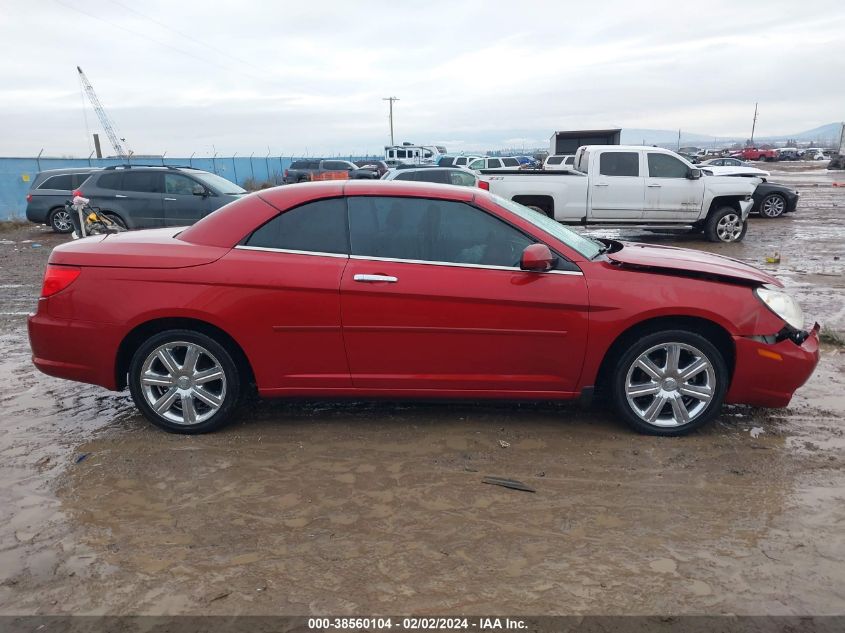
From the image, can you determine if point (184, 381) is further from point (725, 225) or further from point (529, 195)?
point (725, 225)

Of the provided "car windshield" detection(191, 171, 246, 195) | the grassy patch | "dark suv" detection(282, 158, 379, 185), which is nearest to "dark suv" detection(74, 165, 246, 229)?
"car windshield" detection(191, 171, 246, 195)

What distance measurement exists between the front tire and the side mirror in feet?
6.55

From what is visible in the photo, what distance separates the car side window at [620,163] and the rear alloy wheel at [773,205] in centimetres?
656

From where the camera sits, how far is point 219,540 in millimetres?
2936

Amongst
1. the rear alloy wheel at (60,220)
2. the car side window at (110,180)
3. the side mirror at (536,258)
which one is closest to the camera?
the side mirror at (536,258)

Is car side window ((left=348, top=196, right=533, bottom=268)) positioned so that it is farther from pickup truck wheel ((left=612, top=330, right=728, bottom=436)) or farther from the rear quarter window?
the rear quarter window

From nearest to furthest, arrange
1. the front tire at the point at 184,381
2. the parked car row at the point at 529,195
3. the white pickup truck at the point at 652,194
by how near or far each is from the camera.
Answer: the front tire at the point at 184,381
the parked car row at the point at 529,195
the white pickup truck at the point at 652,194

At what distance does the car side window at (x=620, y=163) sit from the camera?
12656 millimetres

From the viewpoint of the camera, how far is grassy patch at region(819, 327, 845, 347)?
5.78 m

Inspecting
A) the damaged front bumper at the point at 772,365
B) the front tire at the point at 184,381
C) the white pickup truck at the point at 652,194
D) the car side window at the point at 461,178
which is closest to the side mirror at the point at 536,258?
the damaged front bumper at the point at 772,365

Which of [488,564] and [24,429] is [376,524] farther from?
[24,429]

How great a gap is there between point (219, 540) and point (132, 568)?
0.38 meters

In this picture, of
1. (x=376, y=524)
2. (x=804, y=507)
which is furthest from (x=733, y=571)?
(x=376, y=524)

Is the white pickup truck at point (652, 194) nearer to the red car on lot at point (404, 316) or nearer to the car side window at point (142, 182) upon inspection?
the car side window at point (142, 182)
